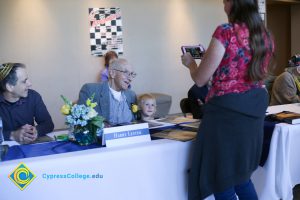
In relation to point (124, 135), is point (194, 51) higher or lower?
higher

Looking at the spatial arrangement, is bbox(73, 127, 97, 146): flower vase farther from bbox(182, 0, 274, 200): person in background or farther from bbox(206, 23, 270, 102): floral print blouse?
bbox(206, 23, 270, 102): floral print blouse

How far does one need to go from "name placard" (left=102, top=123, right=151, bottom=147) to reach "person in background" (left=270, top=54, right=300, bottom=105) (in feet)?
6.95

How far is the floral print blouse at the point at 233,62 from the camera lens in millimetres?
1442

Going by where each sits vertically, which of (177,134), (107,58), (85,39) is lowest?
(177,134)

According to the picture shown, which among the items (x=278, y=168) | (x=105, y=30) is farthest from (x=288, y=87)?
(x=105, y=30)

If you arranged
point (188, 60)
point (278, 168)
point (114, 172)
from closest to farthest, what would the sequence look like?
point (114, 172) < point (188, 60) < point (278, 168)

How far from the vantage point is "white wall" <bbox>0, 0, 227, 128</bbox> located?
4.83m

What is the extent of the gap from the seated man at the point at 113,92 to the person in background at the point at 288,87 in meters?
1.80

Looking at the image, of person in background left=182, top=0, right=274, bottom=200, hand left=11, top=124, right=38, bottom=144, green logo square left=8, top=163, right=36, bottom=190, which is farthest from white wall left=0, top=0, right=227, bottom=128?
person in background left=182, top=0, right=274, bottom=200

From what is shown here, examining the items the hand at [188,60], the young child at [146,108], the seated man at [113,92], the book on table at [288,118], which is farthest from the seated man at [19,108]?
the book on table at [288,118]

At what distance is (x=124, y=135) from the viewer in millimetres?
1689

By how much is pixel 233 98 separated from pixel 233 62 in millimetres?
153

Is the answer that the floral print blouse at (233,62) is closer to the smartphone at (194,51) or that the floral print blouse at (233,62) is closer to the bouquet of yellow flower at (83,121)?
the smartphone at (194,51)

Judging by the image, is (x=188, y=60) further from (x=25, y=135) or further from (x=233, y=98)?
(x=25, y=135)
